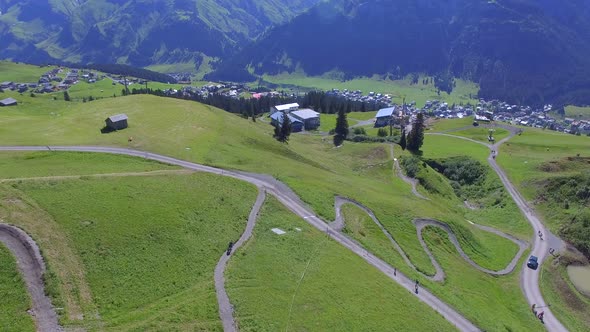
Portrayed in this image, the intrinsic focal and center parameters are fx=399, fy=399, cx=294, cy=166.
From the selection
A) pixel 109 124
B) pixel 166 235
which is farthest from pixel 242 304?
pixel 109 124

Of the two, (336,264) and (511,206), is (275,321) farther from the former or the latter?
(511,206)

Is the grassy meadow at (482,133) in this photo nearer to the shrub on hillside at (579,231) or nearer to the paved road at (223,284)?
the shrub on hillside at (579,231)

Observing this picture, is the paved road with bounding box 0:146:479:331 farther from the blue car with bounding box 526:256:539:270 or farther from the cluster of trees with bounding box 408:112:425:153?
the cluster of trees with bounding box 408:112:425:153

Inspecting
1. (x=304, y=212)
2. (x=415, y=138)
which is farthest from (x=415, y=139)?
(x=304, y=212)

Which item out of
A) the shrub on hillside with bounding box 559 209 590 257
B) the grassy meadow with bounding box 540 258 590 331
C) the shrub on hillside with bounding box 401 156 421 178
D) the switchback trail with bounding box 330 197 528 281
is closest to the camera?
the grassy meadow with bounding box 540 258 590 331

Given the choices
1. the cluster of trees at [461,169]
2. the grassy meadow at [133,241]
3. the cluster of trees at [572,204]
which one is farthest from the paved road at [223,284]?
the cluster of trees at [461,169]

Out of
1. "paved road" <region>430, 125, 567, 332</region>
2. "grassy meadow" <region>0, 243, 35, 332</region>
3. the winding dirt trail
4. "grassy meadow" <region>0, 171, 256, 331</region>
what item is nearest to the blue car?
"paved road" <region>430, 125, 567, 332</region>

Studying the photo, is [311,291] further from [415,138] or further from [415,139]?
[415,139]
